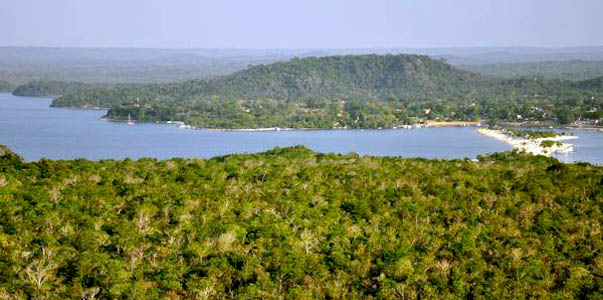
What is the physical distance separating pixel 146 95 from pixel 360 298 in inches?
3983

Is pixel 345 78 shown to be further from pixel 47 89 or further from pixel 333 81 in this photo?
pixel 47 89

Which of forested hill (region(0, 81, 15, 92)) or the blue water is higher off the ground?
the blue water

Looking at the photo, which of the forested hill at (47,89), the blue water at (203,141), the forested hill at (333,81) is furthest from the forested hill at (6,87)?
the blue water at (203,141)

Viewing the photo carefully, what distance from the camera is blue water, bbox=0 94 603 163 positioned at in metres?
62.8

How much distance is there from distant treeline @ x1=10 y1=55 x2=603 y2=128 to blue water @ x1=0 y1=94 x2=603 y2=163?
5.92m

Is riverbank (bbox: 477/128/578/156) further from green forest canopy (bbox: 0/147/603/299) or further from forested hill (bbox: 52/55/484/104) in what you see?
forested hill (bbox: 52/55/484/104)

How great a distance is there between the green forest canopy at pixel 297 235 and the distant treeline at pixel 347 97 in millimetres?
60584

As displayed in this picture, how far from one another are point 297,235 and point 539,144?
148 ft

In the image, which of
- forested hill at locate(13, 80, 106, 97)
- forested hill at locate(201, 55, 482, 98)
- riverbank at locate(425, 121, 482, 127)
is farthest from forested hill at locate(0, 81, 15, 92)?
riverbank at locate(425, 121, 482, 127)

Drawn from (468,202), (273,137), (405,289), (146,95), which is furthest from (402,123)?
(405,289)

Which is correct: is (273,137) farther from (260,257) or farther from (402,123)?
(260,257)

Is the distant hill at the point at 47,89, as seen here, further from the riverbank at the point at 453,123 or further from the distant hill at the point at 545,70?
the distant hill at the point at 545,70

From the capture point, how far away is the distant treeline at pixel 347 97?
90375 millimetres

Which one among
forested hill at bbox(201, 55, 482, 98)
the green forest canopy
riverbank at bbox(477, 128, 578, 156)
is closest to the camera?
the green forest canopy
